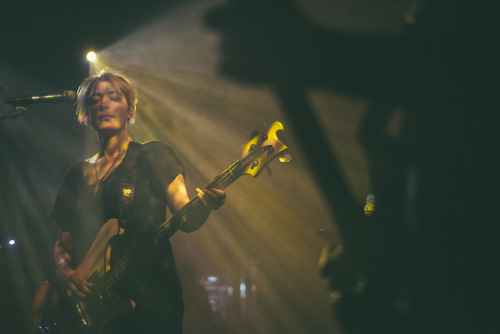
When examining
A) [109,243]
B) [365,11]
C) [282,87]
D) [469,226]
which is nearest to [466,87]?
[469,226]

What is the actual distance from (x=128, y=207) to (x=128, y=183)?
21 cm

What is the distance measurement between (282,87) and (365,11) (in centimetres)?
137

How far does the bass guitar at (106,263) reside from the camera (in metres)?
2.62

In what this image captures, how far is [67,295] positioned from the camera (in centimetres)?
274

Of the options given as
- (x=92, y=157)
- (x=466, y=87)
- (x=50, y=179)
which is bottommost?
(x=466, y=87)

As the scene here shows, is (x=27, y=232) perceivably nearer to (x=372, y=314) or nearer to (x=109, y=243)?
(x=109, y=243)

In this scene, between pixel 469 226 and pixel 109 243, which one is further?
pixel 109 243

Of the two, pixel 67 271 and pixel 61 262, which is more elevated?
pixel 61 262

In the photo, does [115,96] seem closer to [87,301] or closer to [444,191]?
[87,301]

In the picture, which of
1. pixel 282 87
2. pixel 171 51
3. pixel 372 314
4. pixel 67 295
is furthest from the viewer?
pixel 171 51

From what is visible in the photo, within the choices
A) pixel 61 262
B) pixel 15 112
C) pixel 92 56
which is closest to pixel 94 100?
pixel 15 112

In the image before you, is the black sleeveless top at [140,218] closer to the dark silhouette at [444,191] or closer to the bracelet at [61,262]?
the bracelet at [61,262]

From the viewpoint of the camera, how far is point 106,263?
106 inches

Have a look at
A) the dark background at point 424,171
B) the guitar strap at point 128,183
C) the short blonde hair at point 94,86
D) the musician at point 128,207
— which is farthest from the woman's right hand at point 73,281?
the dark background at point 424,171
